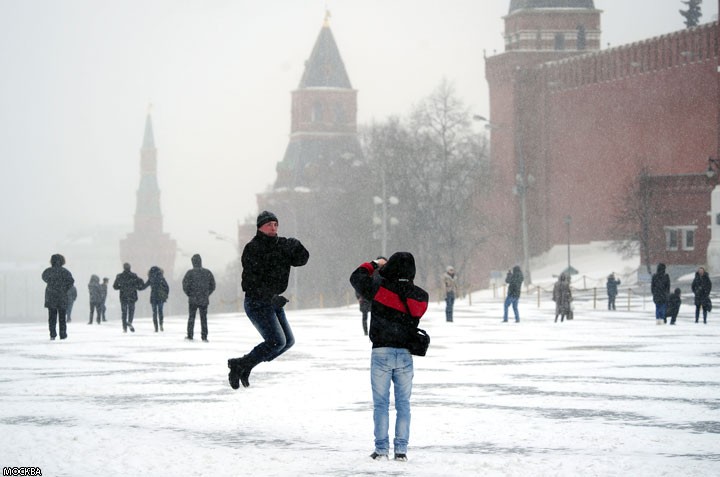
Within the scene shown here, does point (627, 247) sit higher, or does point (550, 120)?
point (550, 120)

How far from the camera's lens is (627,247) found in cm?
6469

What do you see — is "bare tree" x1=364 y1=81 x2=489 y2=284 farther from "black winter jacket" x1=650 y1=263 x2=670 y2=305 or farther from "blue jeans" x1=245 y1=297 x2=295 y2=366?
"blue jeans" x1=245 y1=297 x2=295 y2=366

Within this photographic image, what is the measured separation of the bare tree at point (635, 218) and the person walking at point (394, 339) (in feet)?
157

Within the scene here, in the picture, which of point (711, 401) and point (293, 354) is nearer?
point (711, 401)

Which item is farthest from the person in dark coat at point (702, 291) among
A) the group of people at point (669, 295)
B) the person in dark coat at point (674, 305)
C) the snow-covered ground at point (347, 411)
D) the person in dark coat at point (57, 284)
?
the person in dark coat at point (57, 284)

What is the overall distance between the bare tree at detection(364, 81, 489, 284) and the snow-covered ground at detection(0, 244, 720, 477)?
42.1m

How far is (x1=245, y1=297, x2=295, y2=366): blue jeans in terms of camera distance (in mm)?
12281

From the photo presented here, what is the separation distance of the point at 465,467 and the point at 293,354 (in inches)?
433

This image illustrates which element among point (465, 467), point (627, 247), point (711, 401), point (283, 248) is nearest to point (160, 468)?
point (465, 467)

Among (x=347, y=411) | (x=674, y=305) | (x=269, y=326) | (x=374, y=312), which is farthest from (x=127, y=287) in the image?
(x=374, y=312)

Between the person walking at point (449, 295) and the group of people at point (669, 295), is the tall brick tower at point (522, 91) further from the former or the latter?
the group of people at point (669, 295)

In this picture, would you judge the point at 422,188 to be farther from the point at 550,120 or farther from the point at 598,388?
the point at 598,388

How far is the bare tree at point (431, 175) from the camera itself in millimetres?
64250

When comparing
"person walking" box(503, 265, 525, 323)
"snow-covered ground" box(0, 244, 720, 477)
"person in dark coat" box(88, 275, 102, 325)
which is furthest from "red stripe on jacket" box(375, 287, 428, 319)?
"person in dark coat" box(88, 275, 102, 325)
